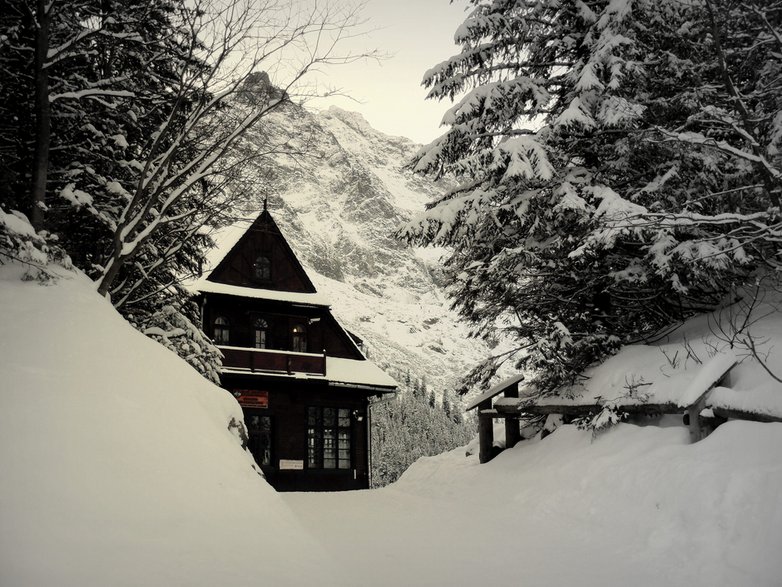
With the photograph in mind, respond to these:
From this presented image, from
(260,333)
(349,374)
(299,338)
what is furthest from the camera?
(299,338)

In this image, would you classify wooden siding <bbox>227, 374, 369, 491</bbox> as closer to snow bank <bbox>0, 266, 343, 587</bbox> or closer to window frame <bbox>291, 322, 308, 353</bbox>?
window frame <bbox>291, 322, 308, 353</bbox>

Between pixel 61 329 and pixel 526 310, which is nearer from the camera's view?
pixel 61 329

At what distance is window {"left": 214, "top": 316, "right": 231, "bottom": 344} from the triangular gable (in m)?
1.47

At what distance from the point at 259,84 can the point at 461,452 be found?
1051 centimetres

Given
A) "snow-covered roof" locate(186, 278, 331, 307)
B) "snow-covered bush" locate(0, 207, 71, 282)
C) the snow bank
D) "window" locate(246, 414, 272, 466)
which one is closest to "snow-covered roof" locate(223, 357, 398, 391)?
"window" locate(246, 414, 272, 466)

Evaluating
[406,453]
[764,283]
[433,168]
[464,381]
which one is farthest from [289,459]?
[406,453]

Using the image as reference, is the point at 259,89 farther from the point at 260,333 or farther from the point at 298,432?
the point at 298,432

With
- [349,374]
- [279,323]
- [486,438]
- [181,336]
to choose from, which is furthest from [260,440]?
[486,438]

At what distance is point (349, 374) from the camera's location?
2362 centimetres

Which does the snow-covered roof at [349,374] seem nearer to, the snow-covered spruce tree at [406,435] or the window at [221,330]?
the window at [221,330]

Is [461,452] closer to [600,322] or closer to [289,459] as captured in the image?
[600,322]

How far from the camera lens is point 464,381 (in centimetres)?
1279

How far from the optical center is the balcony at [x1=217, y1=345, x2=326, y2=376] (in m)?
21.0

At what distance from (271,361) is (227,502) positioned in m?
17.1
